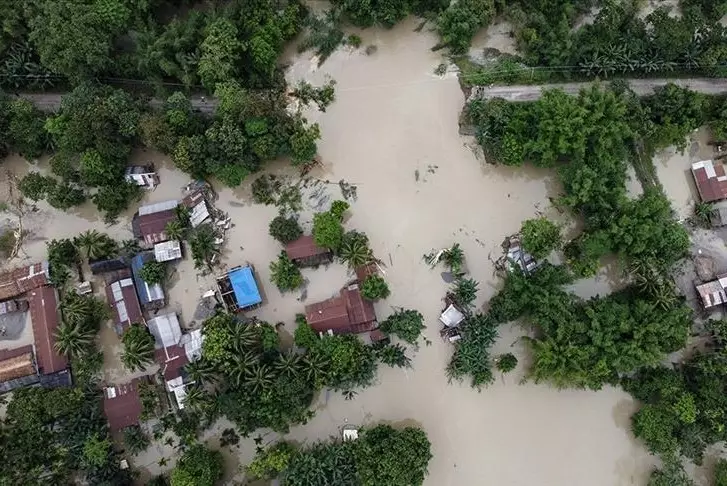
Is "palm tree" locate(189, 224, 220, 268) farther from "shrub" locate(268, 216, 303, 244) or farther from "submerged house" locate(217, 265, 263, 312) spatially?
"shrub" locate(268, 216, 303, 244)

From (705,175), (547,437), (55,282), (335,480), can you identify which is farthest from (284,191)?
(705,175)

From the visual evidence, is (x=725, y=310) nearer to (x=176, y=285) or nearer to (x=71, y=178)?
(x=176, y=285)

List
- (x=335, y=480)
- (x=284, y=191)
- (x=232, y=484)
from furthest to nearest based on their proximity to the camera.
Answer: (x=284, y=191) < (x=232, y=484) < (x=335, y=480)

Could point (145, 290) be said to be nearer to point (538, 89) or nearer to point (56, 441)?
point (56, 441)

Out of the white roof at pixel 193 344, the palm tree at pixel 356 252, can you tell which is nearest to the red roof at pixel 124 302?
the white roof at pixel 193 344

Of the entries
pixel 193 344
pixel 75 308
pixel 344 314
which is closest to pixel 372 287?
pixel 344 314

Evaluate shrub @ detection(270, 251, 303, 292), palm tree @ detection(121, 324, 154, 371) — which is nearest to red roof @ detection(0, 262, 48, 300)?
palm tree @ detection(121, 324, 154, 371)
